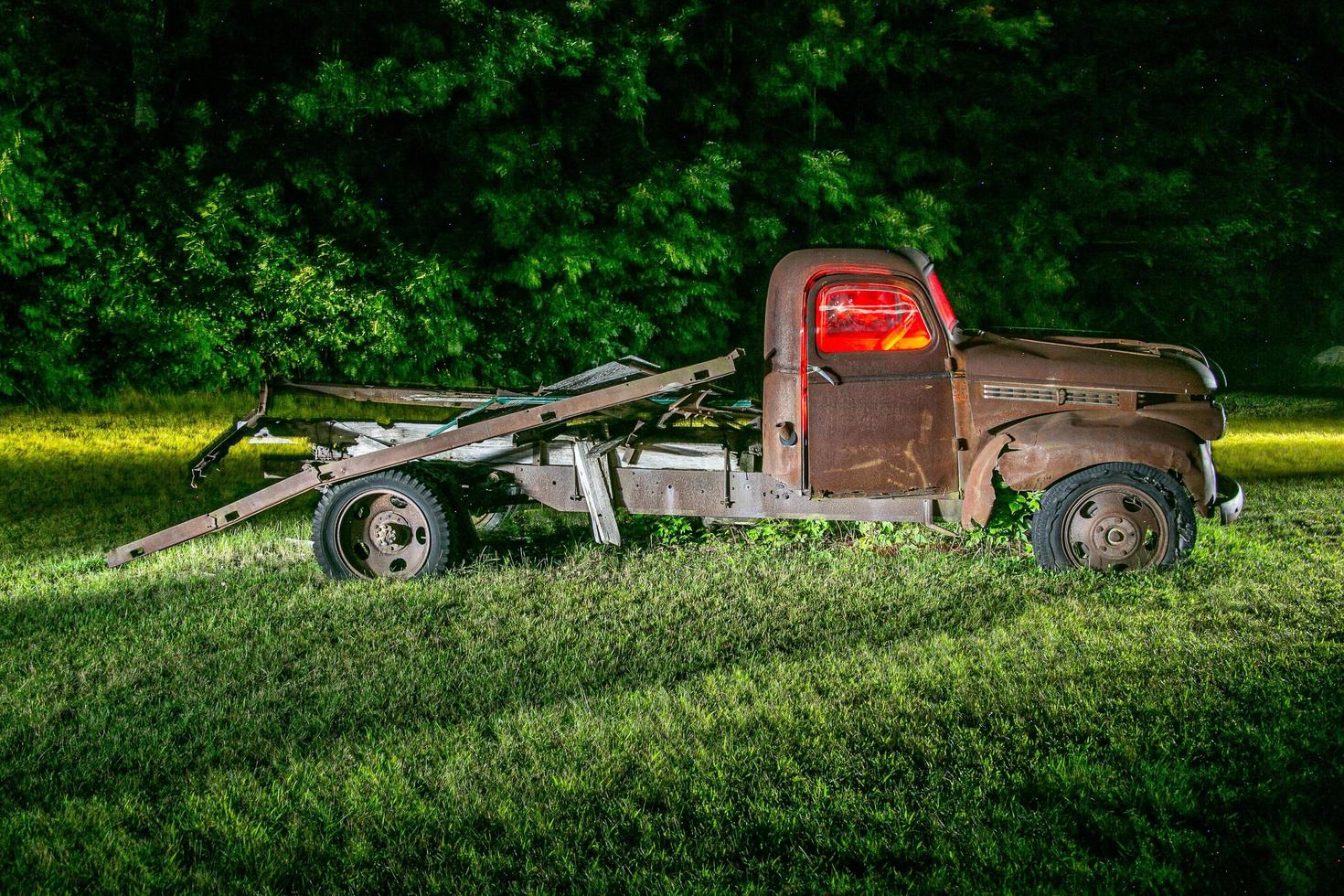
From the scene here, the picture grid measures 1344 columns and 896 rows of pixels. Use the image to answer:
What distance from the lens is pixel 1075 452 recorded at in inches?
226

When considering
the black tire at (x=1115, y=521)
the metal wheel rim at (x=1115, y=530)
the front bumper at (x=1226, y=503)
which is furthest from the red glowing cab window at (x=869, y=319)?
the front bumper at (x=1226, y=503)

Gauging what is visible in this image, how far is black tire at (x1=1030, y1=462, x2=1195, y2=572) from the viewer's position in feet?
19.0

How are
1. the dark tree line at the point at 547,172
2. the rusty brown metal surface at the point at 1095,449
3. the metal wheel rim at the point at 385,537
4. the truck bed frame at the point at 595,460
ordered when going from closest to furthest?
the rusty brown metal surface at the point at 1095,449 < the truck bed frame at the point at 595,460 < the metal wheel rim at the point at 385,537 < the dark tree line at the point at 547,172

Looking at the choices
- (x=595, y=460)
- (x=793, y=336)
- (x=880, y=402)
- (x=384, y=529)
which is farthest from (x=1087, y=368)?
(x=384, y=529)

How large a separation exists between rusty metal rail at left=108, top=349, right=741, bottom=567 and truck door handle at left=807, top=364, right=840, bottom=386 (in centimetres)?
47

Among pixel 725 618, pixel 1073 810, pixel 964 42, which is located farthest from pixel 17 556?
pixel 964 42

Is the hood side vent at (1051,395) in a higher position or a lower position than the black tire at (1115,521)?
higher

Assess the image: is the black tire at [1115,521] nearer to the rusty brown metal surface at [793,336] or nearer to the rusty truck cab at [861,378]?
the rusty truck cab at [861,378]

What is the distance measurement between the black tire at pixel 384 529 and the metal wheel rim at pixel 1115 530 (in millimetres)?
3737

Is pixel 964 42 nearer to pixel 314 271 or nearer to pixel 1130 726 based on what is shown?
pixel 314 271

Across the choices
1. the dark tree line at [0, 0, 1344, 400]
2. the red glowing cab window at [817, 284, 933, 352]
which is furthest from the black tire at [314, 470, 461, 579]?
the dark tree line at [0, 0, 1344, 400]

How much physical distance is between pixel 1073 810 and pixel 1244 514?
18.6 ft

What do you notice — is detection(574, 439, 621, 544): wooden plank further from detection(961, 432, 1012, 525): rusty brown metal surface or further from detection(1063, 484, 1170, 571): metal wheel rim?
detection(1063, 484, 1170, 571): metal wheel rim

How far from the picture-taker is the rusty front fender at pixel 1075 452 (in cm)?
572
